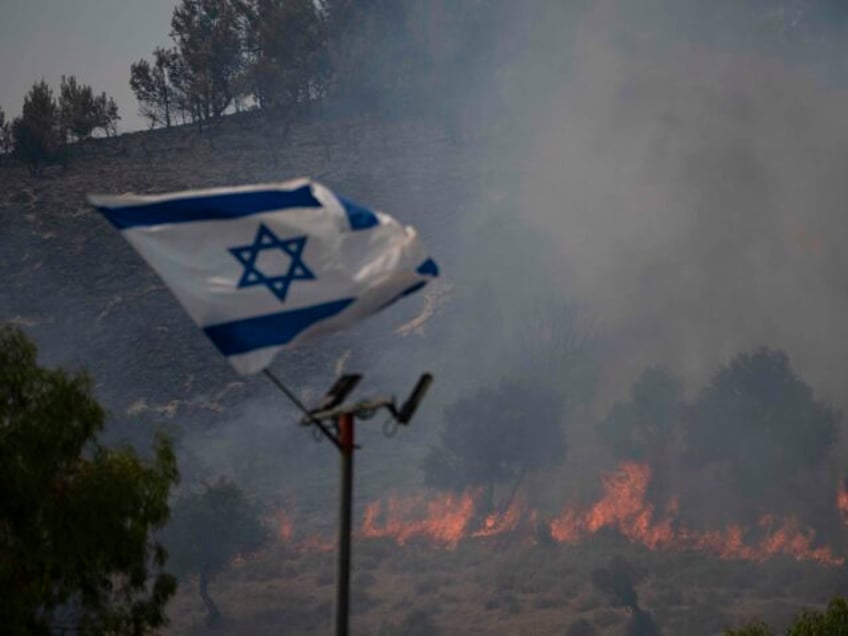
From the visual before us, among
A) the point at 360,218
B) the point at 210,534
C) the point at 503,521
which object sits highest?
the point at 360,218

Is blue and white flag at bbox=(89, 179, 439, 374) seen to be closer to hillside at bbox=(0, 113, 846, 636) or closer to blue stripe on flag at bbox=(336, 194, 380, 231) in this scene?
blue stripe on flag at bbox=(336, 194, 380, 231)

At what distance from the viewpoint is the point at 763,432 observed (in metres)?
73.8

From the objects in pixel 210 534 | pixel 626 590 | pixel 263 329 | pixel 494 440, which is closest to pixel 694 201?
pixel 494 440

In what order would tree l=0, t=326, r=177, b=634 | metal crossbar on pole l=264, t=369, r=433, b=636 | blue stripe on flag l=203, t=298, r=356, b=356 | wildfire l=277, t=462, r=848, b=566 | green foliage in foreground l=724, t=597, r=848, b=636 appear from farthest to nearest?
wildfire l=277, t=462, r=848, b=566, green foliage in foreground l=724, t=597, r=848, b=636, tree l=0, t=326, r=177, b=634, blue stripe on flag l=203, t=298, r=356, b=356, metal crossbar on pole l=264, t=369, r=433, b=636

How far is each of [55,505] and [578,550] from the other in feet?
173

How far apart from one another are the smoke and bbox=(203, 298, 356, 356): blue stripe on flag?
3187 inches

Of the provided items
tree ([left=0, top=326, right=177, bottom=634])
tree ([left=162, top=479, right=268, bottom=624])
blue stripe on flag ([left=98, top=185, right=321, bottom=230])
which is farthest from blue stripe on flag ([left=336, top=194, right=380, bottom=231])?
tree ([left=162, top=479, right=268, bottom=624])

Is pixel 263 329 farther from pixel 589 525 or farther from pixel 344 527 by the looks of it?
pixel 589 525

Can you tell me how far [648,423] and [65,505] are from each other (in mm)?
65627

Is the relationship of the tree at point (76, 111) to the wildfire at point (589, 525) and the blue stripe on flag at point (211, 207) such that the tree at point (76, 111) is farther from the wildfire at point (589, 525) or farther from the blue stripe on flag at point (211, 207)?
the blue stripe on flag at point (211, 207)

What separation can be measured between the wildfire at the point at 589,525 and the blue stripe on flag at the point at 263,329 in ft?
188

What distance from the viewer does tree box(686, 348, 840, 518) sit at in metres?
72.9

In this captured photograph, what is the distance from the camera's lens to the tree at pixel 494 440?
Result: 7325cm

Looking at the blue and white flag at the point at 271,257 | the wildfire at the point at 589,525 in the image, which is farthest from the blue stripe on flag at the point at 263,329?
the wildfire at the point at 589,525
